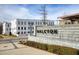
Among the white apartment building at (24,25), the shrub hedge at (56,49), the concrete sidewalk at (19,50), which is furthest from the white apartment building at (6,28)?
the shrub hedge at (56,49)

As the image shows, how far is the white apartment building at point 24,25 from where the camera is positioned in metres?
5.51

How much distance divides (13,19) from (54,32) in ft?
3.70

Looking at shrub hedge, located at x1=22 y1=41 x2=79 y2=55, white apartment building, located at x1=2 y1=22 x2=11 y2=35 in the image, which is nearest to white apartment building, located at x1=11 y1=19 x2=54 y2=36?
white apartment building, located at x1=2 y1=22 x2=11 y2=35

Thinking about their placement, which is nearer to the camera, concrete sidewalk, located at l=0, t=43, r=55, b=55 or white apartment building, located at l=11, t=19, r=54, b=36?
concrete sidewalk, located at l=0, t=43, r=55, b=55

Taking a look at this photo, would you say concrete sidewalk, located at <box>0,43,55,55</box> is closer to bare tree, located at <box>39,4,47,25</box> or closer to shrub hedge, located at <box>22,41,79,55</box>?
shrub hedge, located at <box>22,41,79,55</box>

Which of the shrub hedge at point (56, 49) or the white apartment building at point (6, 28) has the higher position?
the white apartment building at point (6, 28)

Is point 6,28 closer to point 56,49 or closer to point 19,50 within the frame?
point 19,50

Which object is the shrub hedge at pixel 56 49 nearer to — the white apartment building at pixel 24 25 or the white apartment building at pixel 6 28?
the white apartment building at pixel 24 25

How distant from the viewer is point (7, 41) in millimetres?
5699

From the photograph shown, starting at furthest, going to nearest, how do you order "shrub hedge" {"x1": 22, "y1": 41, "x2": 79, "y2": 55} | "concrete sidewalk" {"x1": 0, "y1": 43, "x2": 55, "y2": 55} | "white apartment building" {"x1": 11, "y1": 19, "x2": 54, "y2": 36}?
"white apartment building" {"x1": 11, "y1": 19, "x2": 54, "y2": 36} < "concrete sidewalk" {"x1": 0, "y1": 43, "x2": 55, "y2": 55} < "shrub hedge" {"x1": 22, "y1": 41, "x2": 79, "y2": 55}

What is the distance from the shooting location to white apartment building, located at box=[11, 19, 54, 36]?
5.51 m
